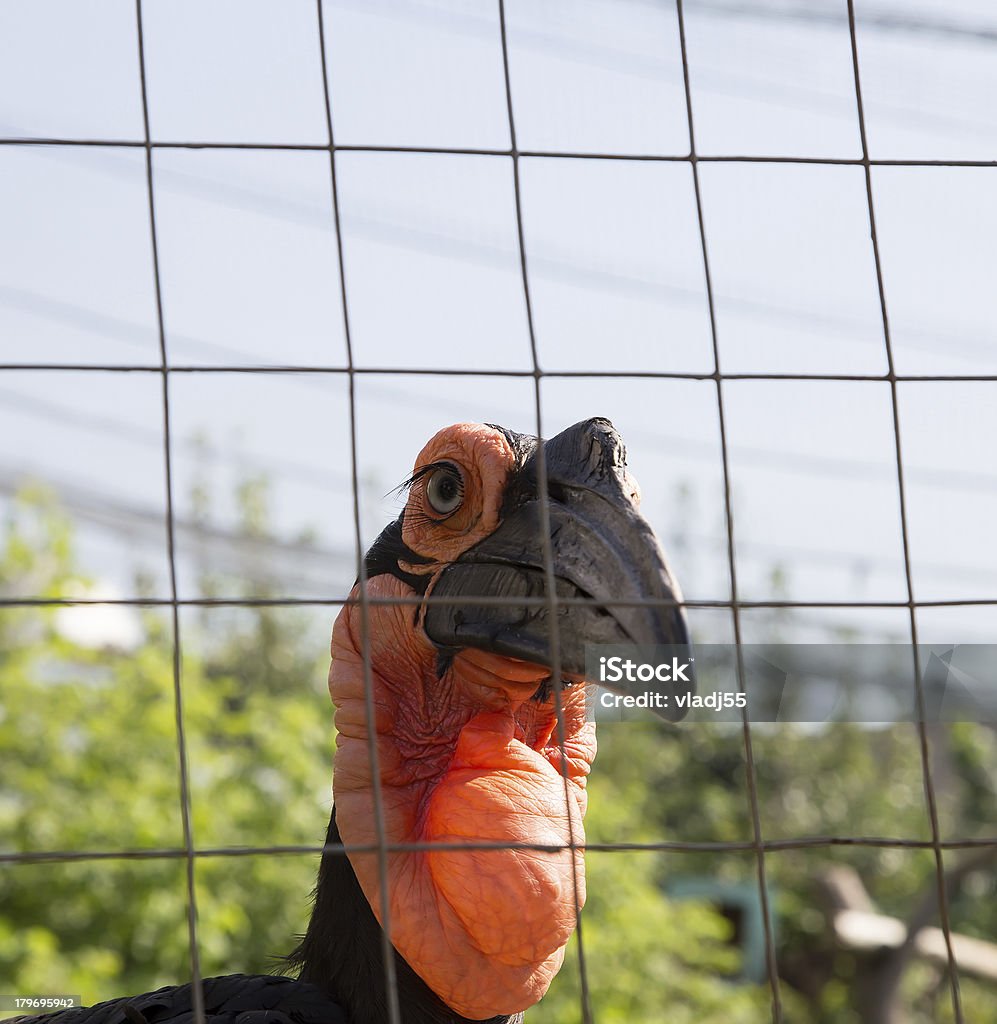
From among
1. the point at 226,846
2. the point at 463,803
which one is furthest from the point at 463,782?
the point at 226,846

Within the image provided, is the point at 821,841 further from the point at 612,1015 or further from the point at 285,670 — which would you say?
the point at 285,670

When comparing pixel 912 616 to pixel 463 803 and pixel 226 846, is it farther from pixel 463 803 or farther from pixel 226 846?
pixel 226 846

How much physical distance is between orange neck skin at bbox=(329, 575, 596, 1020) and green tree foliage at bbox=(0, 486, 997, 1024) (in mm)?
307

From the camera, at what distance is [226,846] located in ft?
15.4

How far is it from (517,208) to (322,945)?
109 cm

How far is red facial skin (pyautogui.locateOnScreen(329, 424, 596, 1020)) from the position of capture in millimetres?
1613

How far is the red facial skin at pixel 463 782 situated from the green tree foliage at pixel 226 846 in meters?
0.31

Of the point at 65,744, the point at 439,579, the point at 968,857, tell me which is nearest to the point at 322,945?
the point at 439,579

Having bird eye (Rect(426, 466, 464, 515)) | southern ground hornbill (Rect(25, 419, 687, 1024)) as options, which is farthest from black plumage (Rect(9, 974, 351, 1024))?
bird eye (Rect(426, 466, 464, 515))

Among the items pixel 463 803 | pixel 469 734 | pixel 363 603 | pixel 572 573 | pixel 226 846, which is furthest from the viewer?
pixel 226 846

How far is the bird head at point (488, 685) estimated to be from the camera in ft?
5.06

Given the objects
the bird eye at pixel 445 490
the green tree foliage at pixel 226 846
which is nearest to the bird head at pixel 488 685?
the bird eye at pixel 445 490

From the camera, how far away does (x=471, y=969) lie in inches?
64.4

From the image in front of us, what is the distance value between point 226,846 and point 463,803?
3.28 meters
